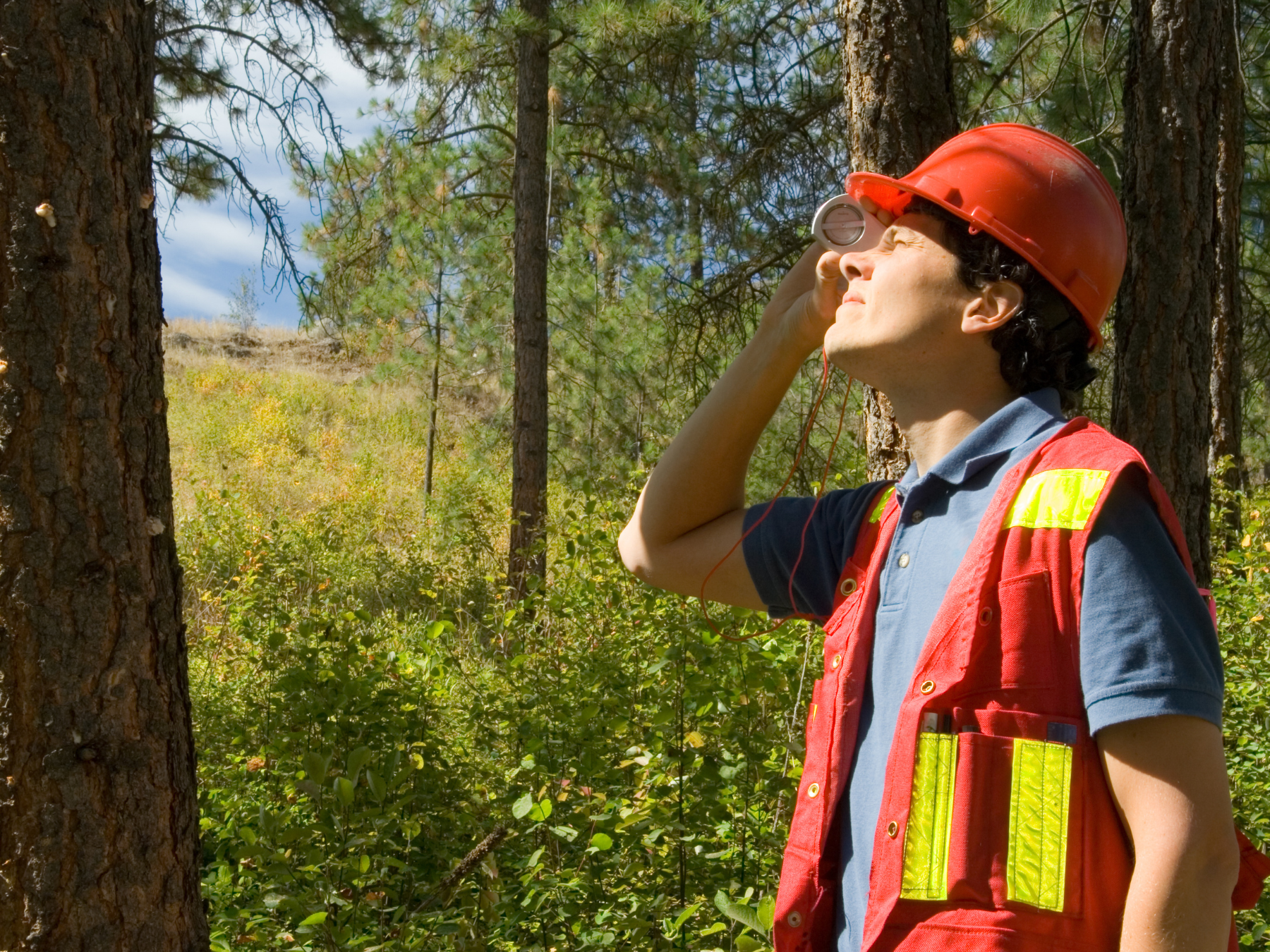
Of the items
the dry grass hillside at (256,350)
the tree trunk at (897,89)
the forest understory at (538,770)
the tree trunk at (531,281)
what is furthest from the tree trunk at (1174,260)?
the dry grass hillside at (256,350)

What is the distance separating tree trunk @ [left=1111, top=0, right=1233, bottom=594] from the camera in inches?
154

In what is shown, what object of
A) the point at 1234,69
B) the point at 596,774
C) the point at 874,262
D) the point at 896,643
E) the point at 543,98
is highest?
the point at 543,98

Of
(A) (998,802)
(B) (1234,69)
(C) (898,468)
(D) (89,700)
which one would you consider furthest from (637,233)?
(A) (998,802)

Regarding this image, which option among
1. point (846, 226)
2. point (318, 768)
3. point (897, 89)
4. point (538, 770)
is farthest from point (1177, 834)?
point (897, 89)

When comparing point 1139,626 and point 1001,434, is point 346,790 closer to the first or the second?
point 1001,434

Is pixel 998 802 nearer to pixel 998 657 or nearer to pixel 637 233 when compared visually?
pixel 998 657

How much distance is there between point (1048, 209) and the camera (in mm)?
1308

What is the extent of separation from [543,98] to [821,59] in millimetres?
2833

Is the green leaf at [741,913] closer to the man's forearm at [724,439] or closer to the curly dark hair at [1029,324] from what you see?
the man's forearm at [724,439]

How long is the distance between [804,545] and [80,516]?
127 centimetres

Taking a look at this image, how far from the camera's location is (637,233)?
452 inches

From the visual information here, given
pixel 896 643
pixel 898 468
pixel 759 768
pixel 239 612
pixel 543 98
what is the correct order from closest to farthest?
pixel 896 643
pixel 759 768
pixel 898 468
pixel 239 612
pixel 543 98

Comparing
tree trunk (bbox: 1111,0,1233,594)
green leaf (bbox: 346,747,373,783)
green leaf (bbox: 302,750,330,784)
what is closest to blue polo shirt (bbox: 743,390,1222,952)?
green leaf (bbox: 346,747,373,783)

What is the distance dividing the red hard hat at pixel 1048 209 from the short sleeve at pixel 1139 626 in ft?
1.18
